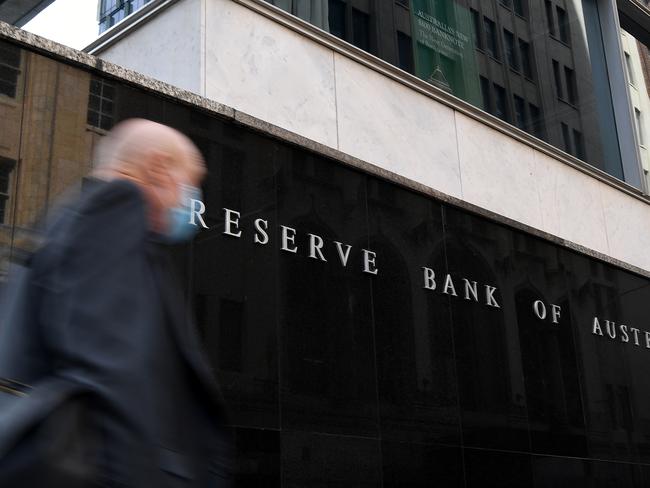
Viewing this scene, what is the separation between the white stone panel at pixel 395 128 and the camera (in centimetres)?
1009

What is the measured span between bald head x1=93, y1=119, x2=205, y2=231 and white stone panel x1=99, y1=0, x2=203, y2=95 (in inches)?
236

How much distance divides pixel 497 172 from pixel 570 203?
1.67 m

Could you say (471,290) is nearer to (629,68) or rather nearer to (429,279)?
(429,279)

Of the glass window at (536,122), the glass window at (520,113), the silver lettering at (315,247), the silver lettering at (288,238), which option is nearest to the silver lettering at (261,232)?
the silver lettering at (288,238)

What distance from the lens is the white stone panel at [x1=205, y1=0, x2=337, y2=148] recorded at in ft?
29.3

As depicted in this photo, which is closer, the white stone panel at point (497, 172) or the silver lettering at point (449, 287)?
the silver lettering at point (449, 287)

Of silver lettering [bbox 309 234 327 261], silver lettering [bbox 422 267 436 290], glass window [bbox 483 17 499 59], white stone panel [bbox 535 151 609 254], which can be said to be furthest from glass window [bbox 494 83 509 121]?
silver lettering [bbox 309 234 327 261]

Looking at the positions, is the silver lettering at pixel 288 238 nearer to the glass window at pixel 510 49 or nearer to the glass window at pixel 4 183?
the glass window at pixel 4 183

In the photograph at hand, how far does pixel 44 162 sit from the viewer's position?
7.04 meters

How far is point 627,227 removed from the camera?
14211 millimetres

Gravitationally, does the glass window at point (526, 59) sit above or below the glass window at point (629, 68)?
below

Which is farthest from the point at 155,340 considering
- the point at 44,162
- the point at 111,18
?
the point at 111,18

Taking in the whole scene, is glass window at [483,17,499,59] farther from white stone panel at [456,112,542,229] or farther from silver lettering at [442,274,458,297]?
silver lettering at [442,274,458,297]

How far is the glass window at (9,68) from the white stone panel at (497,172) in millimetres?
5535
